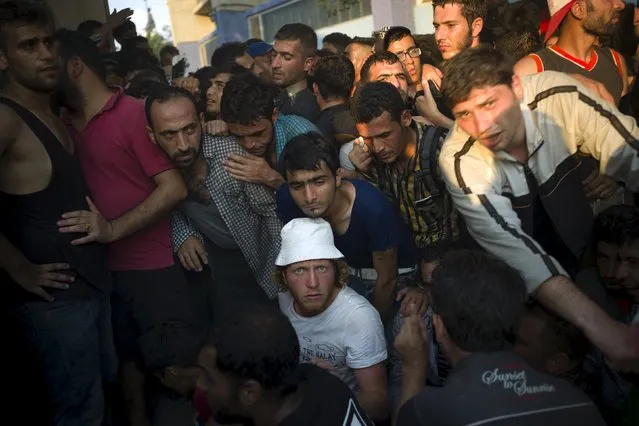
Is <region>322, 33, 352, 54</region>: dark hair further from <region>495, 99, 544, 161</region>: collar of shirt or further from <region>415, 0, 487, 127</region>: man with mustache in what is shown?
<region>495, 99, 544, 161</region>: collar of shirt

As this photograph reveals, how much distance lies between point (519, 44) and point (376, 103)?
1.99m

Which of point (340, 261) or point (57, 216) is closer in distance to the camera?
point (57, 216)

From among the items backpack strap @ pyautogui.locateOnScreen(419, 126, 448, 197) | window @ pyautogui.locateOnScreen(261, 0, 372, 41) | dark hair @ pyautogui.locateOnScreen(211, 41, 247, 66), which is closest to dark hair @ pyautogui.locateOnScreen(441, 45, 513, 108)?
backpack strap @ pyautogui.locateOnScreen(419, 126, 448, 197)

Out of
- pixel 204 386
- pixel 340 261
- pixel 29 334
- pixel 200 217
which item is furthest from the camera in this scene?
pixel 200 217

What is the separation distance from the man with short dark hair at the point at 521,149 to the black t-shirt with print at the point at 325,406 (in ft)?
2.74

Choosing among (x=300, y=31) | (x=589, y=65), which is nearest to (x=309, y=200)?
(x=589, y=65)

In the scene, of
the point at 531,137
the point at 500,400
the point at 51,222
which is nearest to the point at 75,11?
the point at 51,222

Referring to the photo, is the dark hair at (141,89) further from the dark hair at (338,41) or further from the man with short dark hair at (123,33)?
the dark hair at (338,41)

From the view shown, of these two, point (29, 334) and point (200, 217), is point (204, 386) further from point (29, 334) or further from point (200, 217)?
point (200, 217)

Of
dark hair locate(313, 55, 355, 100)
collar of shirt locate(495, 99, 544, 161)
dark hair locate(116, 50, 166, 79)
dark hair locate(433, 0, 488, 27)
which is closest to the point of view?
collar of shirt locate(495, 99, 544, 161)

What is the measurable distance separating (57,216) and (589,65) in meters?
3.11

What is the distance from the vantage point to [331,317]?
2.63 metres

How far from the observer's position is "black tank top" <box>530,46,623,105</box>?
3307mm

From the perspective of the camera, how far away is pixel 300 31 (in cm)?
499
